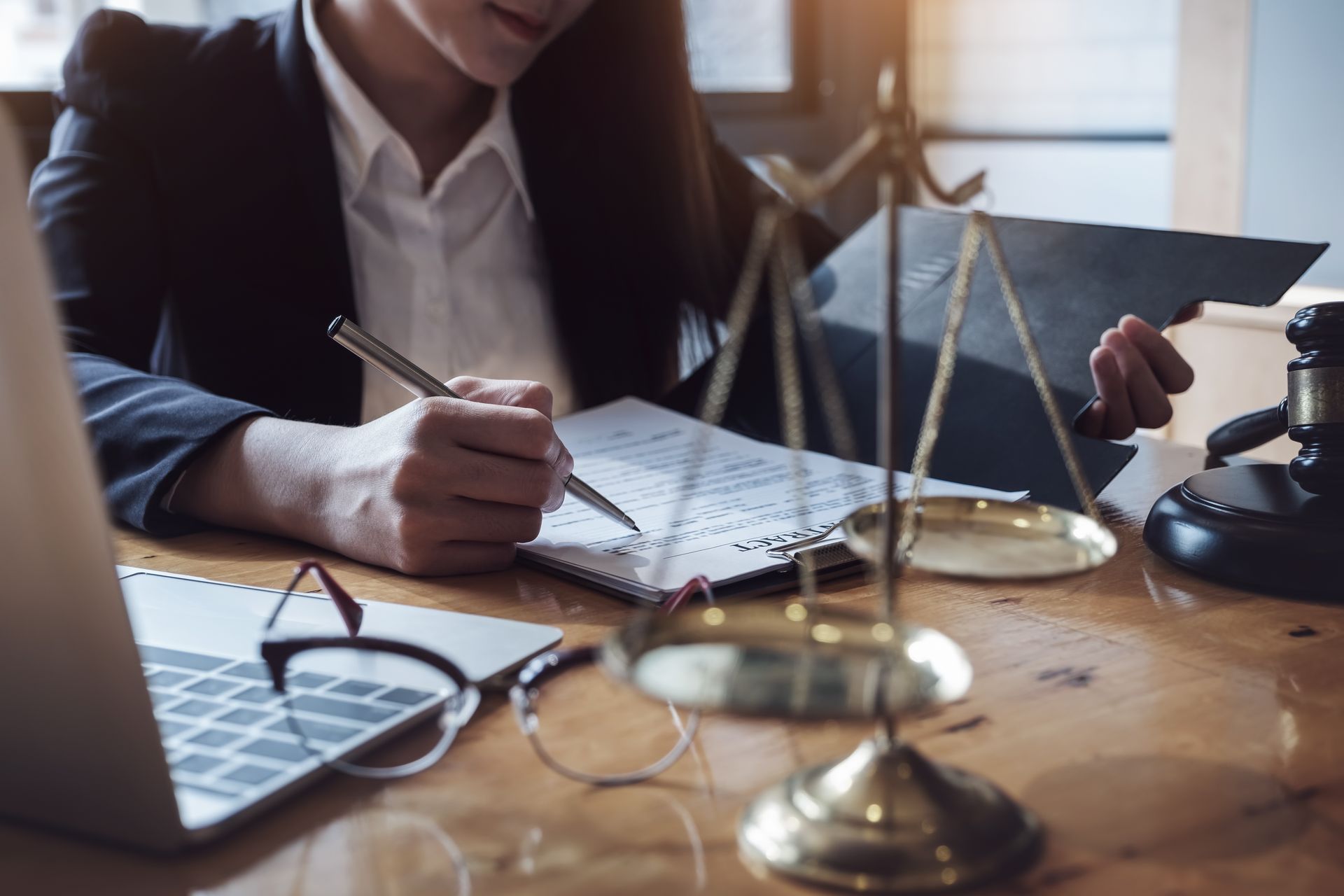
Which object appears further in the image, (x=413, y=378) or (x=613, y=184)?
(x=613, y=184)

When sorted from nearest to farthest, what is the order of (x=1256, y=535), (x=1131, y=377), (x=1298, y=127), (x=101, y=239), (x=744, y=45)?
(x=1256, y=535), (x=1131, y=377), (x=101, y=239), (x=1298, y=127), (x=744, y=45)

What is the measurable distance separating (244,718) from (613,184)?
3.28ft

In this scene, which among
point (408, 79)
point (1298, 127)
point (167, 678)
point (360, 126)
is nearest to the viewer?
point (167, 678)

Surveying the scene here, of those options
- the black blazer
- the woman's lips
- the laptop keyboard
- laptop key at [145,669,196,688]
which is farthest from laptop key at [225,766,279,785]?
the woman's lips

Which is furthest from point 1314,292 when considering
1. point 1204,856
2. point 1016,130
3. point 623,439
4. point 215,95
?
point 1204,856

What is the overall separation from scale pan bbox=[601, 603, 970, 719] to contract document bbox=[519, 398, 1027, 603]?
9.8 inches

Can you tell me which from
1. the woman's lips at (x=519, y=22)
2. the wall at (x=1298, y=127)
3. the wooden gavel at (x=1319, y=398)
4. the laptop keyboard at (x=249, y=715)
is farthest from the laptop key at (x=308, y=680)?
the wall at (x=1298, y=127)

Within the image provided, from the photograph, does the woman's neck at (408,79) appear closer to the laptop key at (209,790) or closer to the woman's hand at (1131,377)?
the woman's hand at (1131,377)

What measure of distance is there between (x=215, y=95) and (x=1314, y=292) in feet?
5.30

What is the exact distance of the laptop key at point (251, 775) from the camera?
1.56ft

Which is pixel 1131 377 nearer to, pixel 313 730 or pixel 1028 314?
pixel 1028 314

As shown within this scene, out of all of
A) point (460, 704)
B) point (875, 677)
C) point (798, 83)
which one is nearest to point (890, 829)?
point (875, 677)

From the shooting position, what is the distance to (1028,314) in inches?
38.3

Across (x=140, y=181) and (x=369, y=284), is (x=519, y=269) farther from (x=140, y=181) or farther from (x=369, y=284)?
(x=140, y=181)
